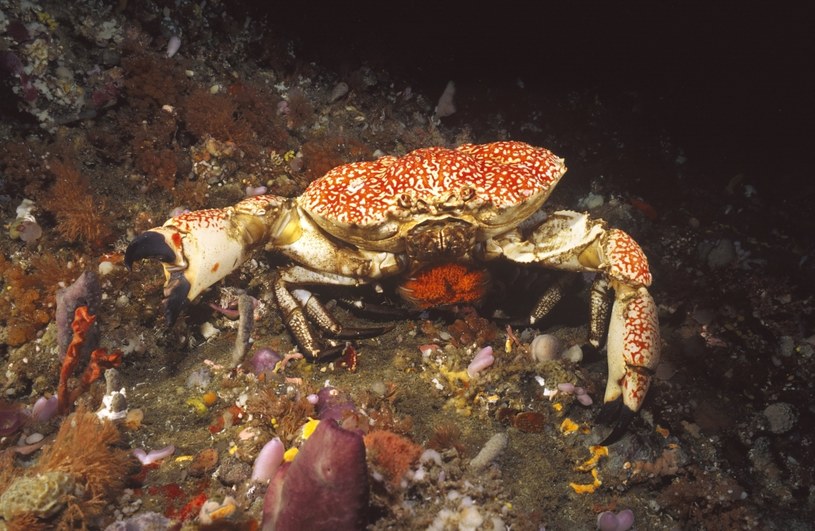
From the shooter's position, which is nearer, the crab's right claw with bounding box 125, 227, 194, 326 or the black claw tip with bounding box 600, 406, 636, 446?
the crab's right claw with bounding box 125, 227, 194, 326

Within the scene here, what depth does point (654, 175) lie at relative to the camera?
5949mm

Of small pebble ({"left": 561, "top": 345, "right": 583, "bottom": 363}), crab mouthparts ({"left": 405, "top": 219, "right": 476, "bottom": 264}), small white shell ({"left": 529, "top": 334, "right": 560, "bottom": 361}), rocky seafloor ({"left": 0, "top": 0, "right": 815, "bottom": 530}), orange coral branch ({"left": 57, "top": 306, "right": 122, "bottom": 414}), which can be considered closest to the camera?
rocky seafloor ({"left": 0, "top": 0, "right": 815, "bottom": 530})

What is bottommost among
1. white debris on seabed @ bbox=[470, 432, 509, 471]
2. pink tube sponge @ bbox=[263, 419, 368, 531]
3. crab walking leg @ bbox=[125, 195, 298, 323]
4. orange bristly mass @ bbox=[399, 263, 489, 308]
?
white debris on seabed @ bbox=[470, 432, 509, 471]

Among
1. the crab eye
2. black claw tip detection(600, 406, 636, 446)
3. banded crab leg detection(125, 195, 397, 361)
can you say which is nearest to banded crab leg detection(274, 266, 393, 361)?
banded crab leg detection(125, 195, 397, 361)

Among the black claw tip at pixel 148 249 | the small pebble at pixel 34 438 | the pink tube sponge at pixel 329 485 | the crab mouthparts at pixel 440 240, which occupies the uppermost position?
the black claw tip at pixel 148 249

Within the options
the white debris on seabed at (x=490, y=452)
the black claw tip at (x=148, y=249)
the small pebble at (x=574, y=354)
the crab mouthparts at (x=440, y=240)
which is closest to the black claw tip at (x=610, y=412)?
the small pebble at (x=574, y=354)

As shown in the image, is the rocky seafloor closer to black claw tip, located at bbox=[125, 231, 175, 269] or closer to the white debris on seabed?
the white debris on seabed

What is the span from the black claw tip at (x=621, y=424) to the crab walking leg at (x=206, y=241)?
123 inches

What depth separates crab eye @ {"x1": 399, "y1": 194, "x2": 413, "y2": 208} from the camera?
Result: 354 centimetres

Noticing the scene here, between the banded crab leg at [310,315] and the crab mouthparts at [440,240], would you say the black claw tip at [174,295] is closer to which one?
the banded crab leg at [310,315]

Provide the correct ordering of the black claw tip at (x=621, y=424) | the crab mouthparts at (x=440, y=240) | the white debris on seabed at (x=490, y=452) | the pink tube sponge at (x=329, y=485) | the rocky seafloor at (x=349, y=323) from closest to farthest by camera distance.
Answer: the pink tube sponge at (x=329, y=485), the rocky seafloor at (x=349, y=323), the white debris on seabed at (x=490, y=452), the black claw tip at (x=621, y=424), the crab mouthparts at (x=440, y=240)

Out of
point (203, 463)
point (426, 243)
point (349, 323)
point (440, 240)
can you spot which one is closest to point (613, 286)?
point (440, 240)

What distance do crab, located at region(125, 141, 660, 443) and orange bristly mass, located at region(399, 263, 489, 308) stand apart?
0.04 feet

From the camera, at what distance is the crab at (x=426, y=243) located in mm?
3564
